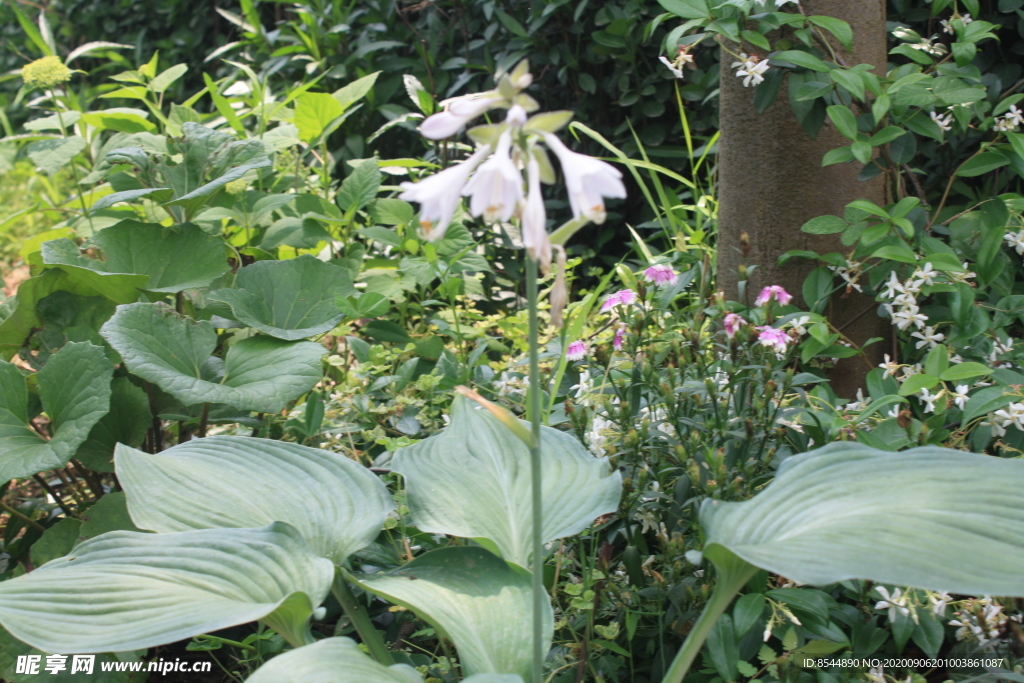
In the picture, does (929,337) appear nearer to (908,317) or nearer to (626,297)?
(908,317)

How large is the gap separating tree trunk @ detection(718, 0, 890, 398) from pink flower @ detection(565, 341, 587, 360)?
56 cm

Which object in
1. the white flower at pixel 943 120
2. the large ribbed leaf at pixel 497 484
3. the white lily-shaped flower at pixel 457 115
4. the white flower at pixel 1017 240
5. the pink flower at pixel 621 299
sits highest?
the white lily-shaped flower at pixel 457 115

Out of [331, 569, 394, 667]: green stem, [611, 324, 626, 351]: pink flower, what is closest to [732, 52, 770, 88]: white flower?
[611, 324, 626, 351]: pink flower

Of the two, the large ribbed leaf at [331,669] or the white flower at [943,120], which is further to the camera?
the white flower at [943,120]

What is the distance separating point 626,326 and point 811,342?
472 millimetres

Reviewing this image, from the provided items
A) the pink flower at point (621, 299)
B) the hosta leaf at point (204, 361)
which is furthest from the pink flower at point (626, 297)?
the hosta leaf at point (204, 361)

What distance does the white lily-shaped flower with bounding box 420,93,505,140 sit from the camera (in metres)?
0.97

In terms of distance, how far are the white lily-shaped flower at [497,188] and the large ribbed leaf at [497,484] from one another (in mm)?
610

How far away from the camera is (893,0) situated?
7.48ft

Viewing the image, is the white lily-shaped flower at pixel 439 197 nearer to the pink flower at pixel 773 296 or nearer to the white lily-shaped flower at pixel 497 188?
the white lily-shaped flower at pixel 497 188

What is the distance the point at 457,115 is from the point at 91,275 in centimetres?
124

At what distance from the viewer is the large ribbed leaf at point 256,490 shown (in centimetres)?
127

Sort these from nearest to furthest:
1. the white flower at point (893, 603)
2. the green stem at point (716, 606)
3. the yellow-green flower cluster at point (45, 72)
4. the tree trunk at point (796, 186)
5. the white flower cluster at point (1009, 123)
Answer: the green stem at point (716, 606), the white flower at point (893, 603), the white flower cluster at point (1009, 123), the tree trunk at point (796, 186), the yellow-green flower cluster at point (45, 72)

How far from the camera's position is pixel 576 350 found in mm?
1761
